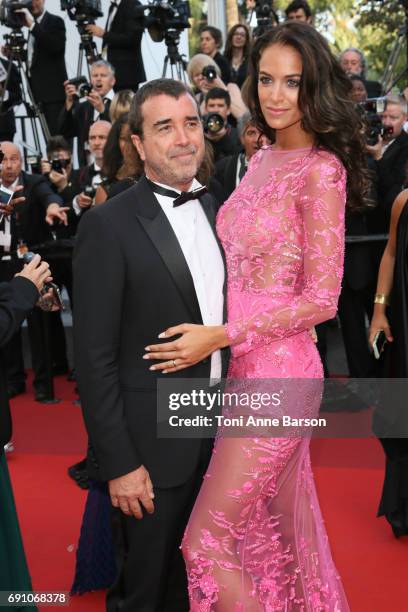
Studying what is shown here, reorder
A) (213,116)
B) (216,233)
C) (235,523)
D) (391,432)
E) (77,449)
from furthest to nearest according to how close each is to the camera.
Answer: (213,116) → (77,449) → (391,432) → (216,233) → (235,523)

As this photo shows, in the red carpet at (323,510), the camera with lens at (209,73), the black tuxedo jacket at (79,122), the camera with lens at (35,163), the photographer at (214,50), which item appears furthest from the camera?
the photographer at (214,50)

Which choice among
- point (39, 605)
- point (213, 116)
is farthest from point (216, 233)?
point (213, 116)

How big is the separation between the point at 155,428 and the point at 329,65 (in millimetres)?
1051

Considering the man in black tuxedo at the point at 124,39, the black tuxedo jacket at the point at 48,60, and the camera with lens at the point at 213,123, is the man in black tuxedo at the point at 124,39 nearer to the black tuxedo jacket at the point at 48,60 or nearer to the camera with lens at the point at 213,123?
the black tuxedo jacket at the point at 48,60

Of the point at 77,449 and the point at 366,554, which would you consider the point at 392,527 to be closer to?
the point at 366,554

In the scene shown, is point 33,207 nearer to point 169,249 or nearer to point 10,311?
point 10,311

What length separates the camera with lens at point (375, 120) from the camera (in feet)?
18.3

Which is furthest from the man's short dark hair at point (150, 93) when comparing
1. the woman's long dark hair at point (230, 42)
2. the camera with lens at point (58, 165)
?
the woman's long dark hair at point (230, 42)

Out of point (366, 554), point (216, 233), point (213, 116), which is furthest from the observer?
point (213, 116)

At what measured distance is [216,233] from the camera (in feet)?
8.11

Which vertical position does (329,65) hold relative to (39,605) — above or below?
above

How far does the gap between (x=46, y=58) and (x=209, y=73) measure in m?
→ 1.67

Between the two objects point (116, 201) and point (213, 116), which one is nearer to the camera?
point (116, 201)

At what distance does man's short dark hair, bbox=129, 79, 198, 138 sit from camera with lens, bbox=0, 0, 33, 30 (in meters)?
5.30
